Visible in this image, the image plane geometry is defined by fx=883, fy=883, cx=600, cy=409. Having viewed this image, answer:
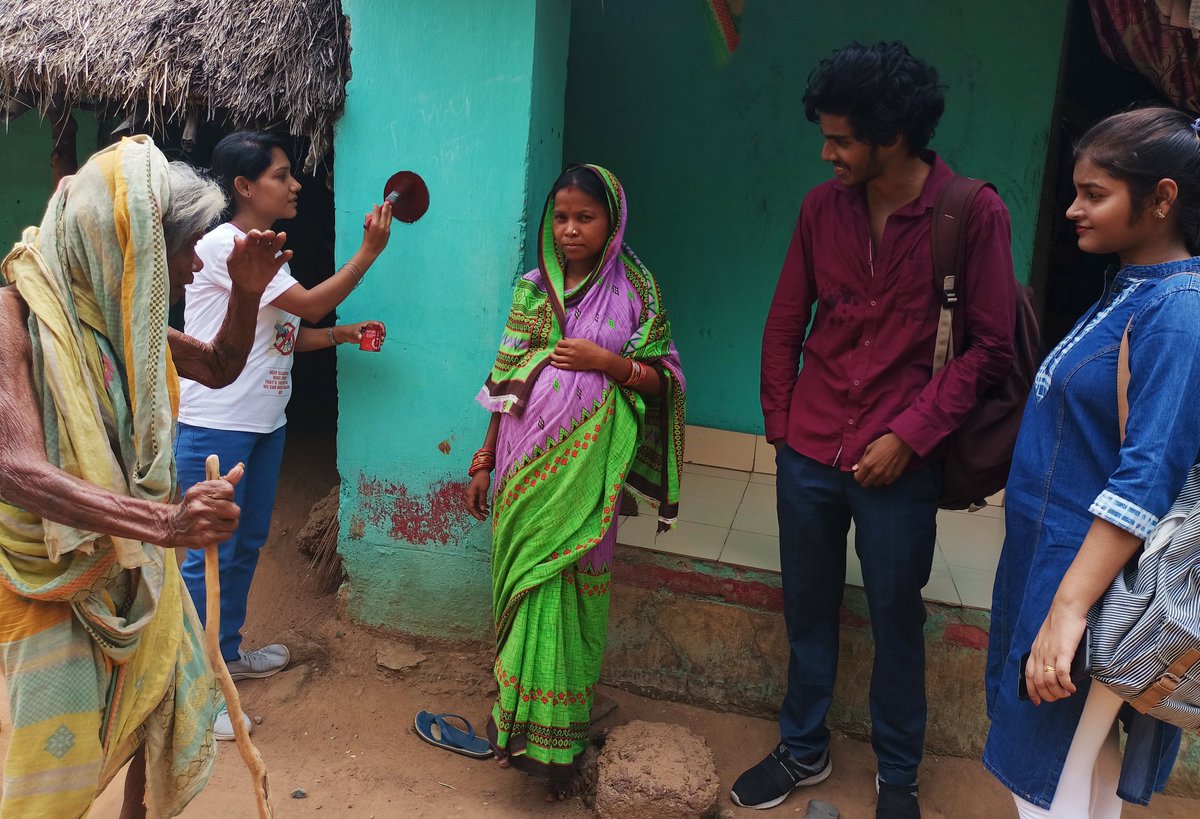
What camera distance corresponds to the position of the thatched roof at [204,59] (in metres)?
3.38

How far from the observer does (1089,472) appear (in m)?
1.85

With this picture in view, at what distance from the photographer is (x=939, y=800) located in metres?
2.94

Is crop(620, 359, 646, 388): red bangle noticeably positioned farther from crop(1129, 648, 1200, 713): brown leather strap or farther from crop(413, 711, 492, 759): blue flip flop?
crop(1129, 648, 1200, 713): brown leather strap

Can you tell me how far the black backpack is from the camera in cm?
237

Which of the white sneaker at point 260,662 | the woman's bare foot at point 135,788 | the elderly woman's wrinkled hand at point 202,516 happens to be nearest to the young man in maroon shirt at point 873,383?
the elderly woman's wrinkled hand at point 202,516

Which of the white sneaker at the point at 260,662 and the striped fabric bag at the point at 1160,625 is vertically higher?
the striped fabric bag at the point at 1160,625

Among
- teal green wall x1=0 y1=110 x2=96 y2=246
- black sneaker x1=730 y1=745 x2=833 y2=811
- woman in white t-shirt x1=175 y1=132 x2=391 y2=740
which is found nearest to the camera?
black sneaker x1=730 y1=745 x2=833 y2=811

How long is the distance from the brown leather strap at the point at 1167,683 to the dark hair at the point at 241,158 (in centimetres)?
291

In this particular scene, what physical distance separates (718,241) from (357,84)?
1.99 metres

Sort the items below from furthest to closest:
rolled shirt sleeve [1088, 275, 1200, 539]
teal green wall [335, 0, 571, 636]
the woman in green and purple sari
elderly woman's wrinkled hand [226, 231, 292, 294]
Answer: teal green wall [335, 0, 571, 636], the woman in green and purple sari, elderly woman's wrinkled hand [226, 231, 292, 294], rolled shirt sleeve [1088, 275, 1200, 539]

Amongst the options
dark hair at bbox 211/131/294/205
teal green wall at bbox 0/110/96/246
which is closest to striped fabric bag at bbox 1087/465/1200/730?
dark hair at bbox 211/131/294/205

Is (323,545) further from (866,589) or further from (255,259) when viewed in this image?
(866,589)

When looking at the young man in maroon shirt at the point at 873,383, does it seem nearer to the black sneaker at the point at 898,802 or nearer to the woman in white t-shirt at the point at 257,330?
the black sneaker at the point at 898,802

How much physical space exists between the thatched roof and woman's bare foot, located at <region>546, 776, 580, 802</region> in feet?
8.09
